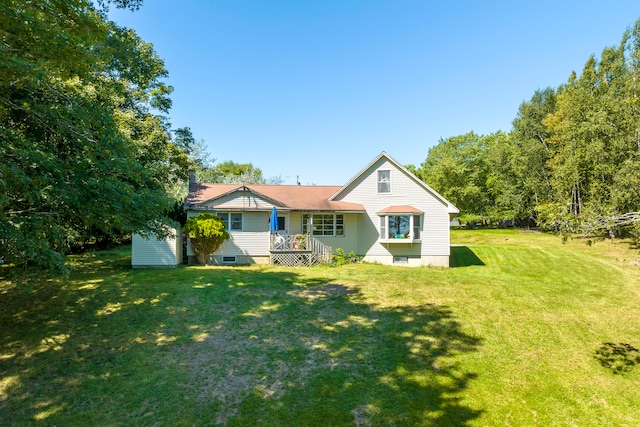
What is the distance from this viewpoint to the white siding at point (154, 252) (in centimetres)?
1530

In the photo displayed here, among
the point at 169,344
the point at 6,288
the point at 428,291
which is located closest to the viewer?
the point at 169,344

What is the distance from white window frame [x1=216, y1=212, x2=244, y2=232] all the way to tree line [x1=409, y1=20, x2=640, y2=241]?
45.2 feet

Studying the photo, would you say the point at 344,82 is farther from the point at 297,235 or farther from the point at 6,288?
the point at 6,288

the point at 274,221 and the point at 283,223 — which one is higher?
the point at 274,221

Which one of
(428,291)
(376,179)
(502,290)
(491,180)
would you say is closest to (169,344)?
(428,291)

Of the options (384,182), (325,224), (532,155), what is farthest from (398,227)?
(532,155)

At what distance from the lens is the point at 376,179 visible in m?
19.8

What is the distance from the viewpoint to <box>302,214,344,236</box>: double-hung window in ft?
63.5

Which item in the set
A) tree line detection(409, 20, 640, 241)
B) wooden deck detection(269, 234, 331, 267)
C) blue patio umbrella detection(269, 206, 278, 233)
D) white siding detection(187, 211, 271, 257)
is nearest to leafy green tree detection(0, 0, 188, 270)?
blue patio umbrella detection(269, 206, 278, 233)

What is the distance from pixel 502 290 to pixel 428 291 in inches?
115

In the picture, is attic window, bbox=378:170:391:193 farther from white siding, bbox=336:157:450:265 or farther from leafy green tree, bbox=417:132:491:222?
leafy green tree, bbox=417:132:491:222

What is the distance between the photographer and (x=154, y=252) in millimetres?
15539

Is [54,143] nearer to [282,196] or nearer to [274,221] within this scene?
[274,221]

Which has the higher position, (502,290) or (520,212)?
(520,212)
